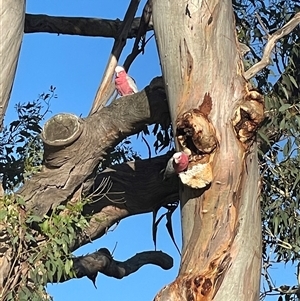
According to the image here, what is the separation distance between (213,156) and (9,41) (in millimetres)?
676

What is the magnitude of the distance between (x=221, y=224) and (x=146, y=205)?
3.86ft

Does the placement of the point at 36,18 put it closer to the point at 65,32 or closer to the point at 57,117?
the point at 65,32

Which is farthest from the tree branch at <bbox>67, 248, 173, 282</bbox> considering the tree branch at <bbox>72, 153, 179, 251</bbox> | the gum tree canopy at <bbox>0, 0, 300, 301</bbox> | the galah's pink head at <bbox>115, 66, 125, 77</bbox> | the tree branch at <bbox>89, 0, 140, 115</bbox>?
the galah's pink head at <bbox>115, 66, 125, 77</bbox>

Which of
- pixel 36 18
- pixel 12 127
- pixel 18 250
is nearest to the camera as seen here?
pixel 18 250

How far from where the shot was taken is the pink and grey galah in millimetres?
3311

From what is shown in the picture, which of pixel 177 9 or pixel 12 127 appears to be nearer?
pixel 177 9

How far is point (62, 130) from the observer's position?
9.77ft

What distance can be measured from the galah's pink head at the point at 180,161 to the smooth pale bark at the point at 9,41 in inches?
20.9

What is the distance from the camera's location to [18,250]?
2.97 metres

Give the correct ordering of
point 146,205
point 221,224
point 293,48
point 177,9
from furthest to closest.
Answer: point 146,205, point 293,48, point 177,9, point 221,224

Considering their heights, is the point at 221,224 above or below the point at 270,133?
below

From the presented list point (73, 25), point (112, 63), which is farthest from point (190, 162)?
point (73, 25)

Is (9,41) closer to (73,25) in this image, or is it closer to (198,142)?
(198,142)

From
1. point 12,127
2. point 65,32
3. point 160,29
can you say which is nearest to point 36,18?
point 65,32
